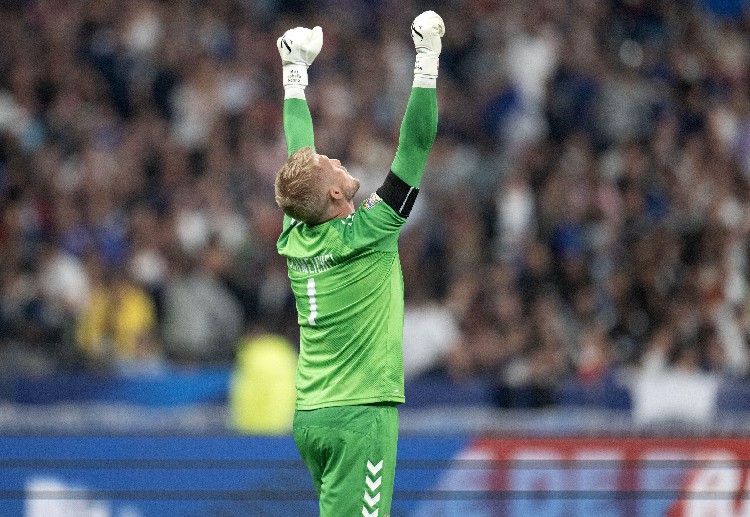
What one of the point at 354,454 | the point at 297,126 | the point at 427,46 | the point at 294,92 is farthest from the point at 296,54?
the point at 354,454

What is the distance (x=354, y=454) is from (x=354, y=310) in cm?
53

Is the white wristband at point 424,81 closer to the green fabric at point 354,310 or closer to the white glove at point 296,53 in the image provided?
the green fabric at point 354,310

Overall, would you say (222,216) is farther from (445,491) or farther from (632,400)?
(445,491)

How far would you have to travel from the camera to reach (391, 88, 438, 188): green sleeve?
5043mm

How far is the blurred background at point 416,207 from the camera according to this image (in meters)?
11.6

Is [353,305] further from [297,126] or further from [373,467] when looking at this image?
[297,126]

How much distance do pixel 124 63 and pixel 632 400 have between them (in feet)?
21.7

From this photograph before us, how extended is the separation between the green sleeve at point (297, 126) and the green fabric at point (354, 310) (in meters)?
0.47

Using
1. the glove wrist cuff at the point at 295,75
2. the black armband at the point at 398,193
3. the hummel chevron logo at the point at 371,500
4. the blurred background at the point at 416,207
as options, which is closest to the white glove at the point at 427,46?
the black armband at the point at 398,193

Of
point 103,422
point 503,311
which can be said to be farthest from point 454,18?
point 103,422

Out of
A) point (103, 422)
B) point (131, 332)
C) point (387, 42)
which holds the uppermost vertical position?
point (387, 42)

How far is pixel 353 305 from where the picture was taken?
5.21m

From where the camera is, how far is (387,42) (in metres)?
15.0

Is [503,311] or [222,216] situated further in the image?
[222,216]
